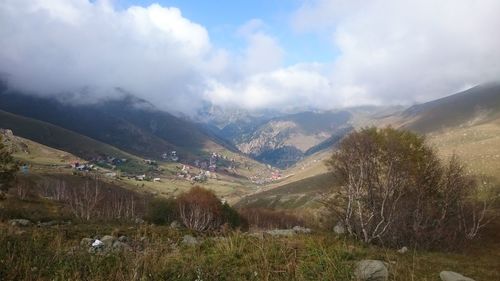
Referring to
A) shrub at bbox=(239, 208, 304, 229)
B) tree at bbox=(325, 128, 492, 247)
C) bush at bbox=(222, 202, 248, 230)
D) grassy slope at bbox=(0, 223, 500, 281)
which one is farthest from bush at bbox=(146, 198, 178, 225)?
grassy slope at bbox=(0, 223, 500, 281)

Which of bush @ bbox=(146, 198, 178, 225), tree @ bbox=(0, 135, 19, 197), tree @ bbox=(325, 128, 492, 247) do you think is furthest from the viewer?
bush @ bbox=(146, 198, 178, 225)

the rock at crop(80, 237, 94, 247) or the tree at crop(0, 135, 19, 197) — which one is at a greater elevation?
the tree at crop(0, 135, 19, 197)

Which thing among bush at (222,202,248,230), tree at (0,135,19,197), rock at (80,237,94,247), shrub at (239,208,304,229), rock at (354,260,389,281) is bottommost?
shrub at (239,208,304,229)

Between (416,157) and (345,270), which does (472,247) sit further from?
(345,270)

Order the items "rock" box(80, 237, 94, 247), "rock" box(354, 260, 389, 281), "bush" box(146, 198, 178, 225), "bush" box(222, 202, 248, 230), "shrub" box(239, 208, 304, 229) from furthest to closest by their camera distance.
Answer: "shrub" box(239, 208, 304, 229), "bush" box(222, 202, 248, 230), "bush" box(146, 198, 178, 225), "rock" box(80, 237, 94, 247), "rock" box(354, 260, 389, 281)

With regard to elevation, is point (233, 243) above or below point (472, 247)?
above

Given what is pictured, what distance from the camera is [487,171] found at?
148 metres

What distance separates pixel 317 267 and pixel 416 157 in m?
44.1

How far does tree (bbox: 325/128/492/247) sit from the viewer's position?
99.5 ft

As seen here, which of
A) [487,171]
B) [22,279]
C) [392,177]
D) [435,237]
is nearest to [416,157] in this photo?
[435,237]

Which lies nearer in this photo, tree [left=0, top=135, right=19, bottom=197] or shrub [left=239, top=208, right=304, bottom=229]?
tree [left=0, top=135, right=19, bottom=197]

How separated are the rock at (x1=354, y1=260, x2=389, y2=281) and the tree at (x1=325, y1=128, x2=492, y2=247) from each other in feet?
61.2

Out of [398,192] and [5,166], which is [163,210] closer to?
[5,166]

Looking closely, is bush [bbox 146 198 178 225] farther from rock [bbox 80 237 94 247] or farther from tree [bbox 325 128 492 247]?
rock [bbox 80 237 94 247]
